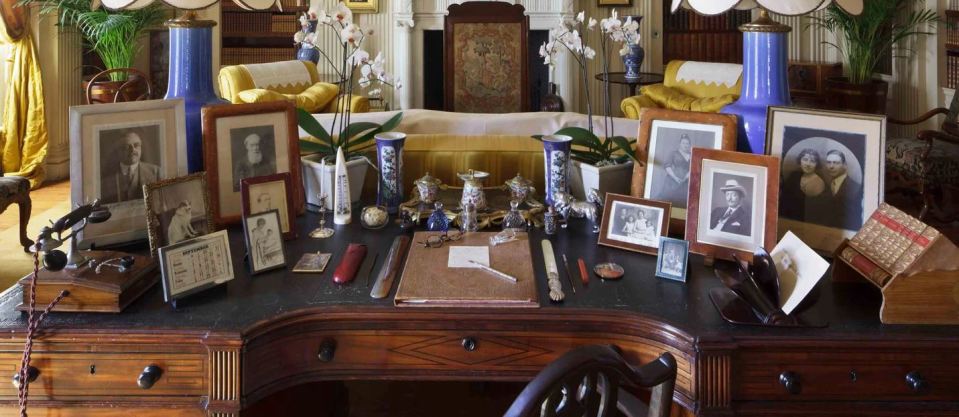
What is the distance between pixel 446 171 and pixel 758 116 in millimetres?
807

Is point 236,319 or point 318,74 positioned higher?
point 318,74

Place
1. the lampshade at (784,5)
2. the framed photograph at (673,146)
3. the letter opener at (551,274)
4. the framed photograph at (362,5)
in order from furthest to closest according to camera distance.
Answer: the framed photograph at (362,5), the framed photograph at (673,146), the lampshade at (784,5), the letter opener at (551,274)

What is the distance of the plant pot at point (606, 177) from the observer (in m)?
1.79

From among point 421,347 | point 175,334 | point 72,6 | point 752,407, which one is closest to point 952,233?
point 752,407

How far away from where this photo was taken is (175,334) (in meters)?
1.19

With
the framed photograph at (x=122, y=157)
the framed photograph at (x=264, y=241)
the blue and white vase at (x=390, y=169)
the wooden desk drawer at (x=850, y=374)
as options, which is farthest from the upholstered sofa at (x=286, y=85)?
the wooden desk drawer at (x=850, y=374)

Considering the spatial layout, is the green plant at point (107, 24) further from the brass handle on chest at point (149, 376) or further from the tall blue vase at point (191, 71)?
the brass handle on chest at point (149, 376)

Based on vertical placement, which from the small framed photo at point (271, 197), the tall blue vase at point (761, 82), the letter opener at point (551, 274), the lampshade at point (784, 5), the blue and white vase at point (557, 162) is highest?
the lampshade at point (784, 5)

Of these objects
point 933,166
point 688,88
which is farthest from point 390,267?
point 688,88

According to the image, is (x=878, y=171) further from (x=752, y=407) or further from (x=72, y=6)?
(x=72, y=6)

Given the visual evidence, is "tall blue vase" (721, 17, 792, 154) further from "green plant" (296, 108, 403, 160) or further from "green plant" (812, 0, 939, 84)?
"green plant" (812, 0, 939, 84)

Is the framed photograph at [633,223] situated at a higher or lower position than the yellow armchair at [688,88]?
lower

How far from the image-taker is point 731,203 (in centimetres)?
149

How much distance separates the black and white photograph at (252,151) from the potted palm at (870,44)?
5.19 metres
